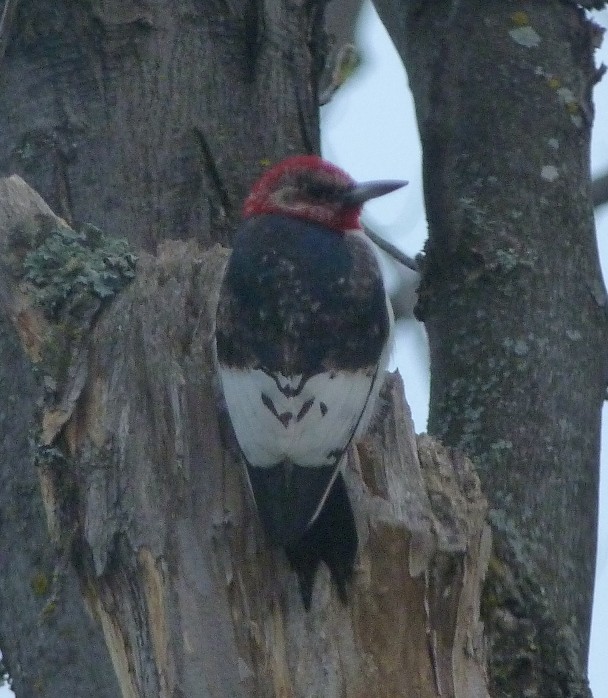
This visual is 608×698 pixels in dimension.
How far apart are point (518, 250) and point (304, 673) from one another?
1288 millimetres

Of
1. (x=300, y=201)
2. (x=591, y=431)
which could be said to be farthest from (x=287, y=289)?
(x=591, y=431)

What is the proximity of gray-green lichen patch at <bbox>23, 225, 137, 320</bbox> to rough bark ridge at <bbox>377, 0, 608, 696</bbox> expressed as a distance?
0.84m

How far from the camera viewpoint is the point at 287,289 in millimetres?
2988

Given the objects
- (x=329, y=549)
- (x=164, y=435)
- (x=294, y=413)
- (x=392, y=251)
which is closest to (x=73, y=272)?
(x=164, y=435)

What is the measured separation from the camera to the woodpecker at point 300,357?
2.58 metres

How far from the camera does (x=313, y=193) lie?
3496 mm

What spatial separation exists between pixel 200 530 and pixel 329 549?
9.8 inches

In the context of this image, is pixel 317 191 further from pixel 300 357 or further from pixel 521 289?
pixel 300 357

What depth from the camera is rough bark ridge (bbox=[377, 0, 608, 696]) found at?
2.97 meters

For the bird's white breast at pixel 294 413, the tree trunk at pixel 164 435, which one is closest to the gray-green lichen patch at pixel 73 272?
the tree trunk at pixel 164 435

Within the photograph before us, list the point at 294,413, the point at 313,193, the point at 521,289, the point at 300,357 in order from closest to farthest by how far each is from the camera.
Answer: the point at 294,413 < the point at 300,357 < the point at 521,289 < the point at 313,193

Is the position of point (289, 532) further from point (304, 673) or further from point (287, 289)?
point (287, 289)

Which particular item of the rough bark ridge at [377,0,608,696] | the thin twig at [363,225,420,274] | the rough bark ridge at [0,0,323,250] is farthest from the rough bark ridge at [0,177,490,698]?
the thin twig at [363,225,420,274]

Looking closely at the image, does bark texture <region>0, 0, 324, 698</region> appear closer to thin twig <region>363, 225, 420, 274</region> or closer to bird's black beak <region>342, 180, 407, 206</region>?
bird's black beak <region>342, 180, 407, 206</region>
